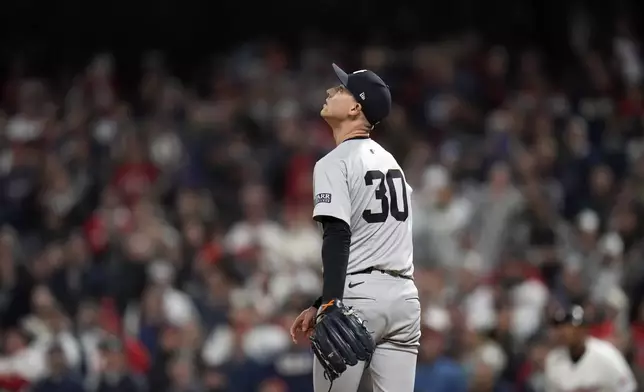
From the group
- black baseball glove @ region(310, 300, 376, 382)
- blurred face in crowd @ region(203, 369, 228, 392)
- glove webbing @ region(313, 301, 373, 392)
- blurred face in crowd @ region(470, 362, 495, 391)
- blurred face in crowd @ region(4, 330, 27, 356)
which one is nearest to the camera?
black baseball glove @ region(310, 300, 376, 382)

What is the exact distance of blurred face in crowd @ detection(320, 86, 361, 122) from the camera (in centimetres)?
596

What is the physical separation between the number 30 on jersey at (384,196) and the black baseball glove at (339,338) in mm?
455

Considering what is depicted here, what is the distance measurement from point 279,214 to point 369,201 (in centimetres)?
715

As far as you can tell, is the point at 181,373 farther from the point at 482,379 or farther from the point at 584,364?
the point at 584,364

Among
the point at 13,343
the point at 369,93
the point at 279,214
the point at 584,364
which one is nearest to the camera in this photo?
the point at 369,93

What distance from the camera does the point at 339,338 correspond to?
5566 millimetres

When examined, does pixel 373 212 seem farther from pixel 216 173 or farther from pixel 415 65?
pixel 415 65

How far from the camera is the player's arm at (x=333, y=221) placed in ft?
18.5

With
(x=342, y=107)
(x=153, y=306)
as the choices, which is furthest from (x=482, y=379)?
(x=342, y=107)

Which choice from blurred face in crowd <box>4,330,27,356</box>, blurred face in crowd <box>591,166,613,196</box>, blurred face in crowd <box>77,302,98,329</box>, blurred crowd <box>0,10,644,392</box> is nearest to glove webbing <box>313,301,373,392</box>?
blurred crowd <box>0,10,644,392</box>

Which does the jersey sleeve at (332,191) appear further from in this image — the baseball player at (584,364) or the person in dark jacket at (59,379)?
the person in dark jacket at (59,379)

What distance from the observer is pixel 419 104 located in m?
14.6

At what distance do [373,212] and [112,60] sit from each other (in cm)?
1169

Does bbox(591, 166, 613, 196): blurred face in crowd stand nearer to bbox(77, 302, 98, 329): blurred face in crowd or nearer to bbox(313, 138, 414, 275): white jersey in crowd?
bbox(77, 302, 98, 329): blurred face in crowd
